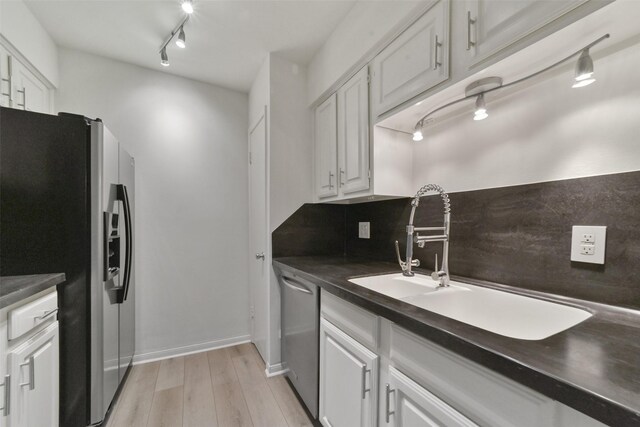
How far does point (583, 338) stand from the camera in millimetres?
615

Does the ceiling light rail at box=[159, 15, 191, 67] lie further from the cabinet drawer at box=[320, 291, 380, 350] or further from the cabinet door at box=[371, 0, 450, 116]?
the cabinet drawer at box=[320, 291, 380, 350]

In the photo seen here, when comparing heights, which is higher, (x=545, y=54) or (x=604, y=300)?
(x=545, y=54)

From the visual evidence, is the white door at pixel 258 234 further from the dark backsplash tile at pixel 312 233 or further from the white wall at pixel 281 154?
the dark backsplash tile at pixel 312 233

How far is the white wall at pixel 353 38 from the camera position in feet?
4.04

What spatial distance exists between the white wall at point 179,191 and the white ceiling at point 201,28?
0.23m

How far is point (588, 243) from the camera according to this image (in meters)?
0.89

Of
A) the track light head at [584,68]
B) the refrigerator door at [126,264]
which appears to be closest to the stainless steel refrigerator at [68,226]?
the refrigerator door at [126,264]

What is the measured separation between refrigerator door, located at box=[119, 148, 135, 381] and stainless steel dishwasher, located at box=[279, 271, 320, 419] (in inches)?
41.2

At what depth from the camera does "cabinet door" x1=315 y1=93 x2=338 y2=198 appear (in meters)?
1.82

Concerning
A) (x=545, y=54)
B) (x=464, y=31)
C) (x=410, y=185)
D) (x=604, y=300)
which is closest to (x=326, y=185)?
(x=410, y=185)

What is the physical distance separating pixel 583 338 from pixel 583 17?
0.84 meters

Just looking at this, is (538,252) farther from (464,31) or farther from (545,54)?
(464,31)

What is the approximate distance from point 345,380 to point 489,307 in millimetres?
681

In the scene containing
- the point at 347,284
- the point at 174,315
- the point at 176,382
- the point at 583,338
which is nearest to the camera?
the point at 583,338
